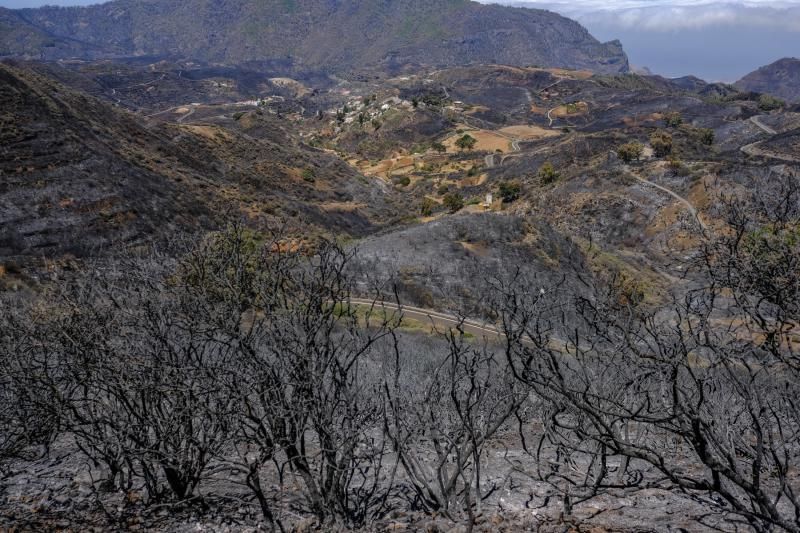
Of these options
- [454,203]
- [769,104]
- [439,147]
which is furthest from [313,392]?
[769,104]

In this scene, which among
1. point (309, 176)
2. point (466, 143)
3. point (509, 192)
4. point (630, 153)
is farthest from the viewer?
point (466, 143)

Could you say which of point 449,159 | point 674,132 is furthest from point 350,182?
point 674,132

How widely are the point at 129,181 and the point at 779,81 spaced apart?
738 ft

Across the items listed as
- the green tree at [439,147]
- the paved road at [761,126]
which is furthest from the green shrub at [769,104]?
the green tree at [439,147]

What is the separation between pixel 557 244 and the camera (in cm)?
3356

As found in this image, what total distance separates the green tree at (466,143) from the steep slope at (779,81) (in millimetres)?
155400

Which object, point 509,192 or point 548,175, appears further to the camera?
point 548,175

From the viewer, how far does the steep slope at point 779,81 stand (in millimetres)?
185250

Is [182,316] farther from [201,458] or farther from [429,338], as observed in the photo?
[429,338]

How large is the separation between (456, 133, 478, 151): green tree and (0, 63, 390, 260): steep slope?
2205 cm

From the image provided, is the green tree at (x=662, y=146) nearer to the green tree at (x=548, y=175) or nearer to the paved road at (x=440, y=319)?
the green tree at (x=548, y=175)

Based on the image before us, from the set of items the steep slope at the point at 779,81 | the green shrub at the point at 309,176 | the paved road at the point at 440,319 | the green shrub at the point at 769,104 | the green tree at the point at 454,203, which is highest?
the steep slope at the point at 779,81

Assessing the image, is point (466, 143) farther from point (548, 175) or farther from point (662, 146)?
point (662, 146)

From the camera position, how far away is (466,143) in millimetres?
80062
